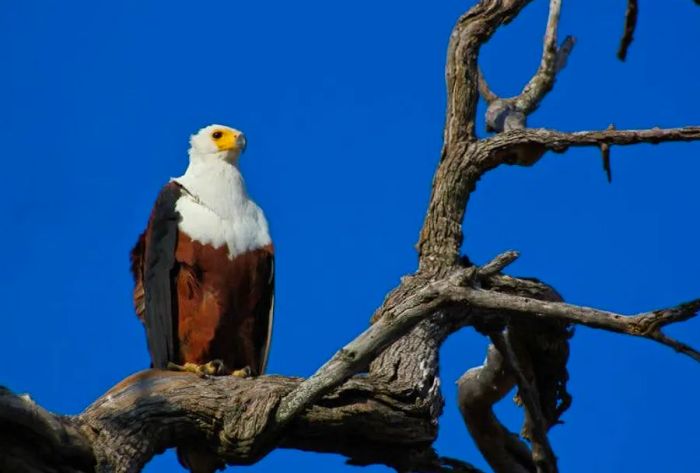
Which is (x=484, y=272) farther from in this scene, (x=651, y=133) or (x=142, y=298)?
(x=142, y=298)

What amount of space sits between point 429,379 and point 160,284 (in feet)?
6.03

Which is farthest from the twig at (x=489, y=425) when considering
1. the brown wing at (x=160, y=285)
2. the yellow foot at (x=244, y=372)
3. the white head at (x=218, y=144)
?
the white head at (x=218, y=144)

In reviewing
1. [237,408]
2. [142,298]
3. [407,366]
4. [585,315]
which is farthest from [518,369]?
[142,298]

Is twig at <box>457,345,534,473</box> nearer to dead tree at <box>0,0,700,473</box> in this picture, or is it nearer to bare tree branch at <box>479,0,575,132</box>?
dead tree at <box>0,0,700,473</box>

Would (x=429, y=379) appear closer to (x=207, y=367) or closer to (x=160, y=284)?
(x=207, y=367)

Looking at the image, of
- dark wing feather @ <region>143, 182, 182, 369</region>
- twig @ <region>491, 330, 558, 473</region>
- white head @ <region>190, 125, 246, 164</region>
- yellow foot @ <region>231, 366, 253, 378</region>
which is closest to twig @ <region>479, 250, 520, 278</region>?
twig @ <region>491, 330, 558, 473</region>

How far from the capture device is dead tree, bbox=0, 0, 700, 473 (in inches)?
173

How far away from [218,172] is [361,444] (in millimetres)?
2352

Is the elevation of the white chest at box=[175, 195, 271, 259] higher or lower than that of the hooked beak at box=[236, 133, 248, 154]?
lower

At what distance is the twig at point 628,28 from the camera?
14.0ft

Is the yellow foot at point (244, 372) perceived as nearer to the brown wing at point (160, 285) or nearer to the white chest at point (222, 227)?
the brown wing at point (160, 285)

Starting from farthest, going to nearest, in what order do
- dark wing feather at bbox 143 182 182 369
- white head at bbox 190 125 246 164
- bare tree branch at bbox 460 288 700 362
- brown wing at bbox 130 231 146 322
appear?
white head at bbox 190 125 246 164
brown wing at bbox 130 231 146 322
dark wing feather at bbox 143 182 182 369
bare tree branch at bbox 460 288 700 362

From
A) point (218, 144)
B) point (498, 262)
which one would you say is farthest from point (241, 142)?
point (498, 262)

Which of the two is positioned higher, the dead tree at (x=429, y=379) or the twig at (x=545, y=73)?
the twig at (x=545, y=73)
